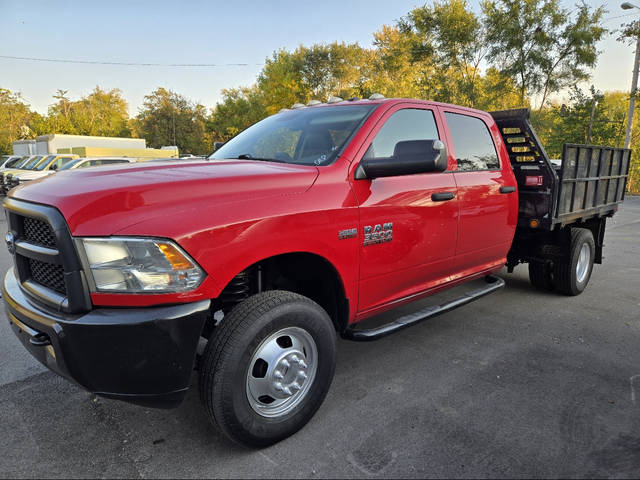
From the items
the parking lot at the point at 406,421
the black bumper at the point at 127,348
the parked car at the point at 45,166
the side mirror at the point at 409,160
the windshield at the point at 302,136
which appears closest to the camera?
the black bumper at the point at 127,348

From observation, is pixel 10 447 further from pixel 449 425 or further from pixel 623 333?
pixel 623 333

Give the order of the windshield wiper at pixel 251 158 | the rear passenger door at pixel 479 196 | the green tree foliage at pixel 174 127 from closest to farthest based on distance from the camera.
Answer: the windshield wiper at pixel 251 158, the rear passenger door at pixel 479 196, the green tree foliage at pixel 174 127

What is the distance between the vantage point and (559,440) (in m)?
2.46

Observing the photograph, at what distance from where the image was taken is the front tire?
2.12 metres

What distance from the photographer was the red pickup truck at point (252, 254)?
1912mm

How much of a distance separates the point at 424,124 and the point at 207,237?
6.86 ft

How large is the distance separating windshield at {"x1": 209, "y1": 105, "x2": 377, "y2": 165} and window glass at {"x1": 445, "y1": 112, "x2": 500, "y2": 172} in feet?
3.10

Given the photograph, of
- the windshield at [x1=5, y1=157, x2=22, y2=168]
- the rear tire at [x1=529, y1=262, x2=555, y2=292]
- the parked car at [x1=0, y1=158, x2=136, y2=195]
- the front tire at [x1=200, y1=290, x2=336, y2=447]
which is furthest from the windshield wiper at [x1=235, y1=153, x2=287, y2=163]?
the windshield at [x1=5, y1=157, x2=22, y2=168]

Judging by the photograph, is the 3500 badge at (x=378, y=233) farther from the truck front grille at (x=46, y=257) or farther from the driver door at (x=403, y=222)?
the truck front grille at (x=46, y=257)

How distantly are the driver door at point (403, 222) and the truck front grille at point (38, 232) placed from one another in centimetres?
162

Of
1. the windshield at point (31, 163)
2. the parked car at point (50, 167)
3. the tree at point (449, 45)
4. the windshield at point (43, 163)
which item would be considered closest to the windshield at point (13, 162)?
the windshield at point (31, 163)

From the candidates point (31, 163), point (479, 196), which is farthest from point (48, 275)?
point (31, 163)

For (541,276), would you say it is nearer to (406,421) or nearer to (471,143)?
(471,143)

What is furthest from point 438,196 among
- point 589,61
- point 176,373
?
point 589,61
